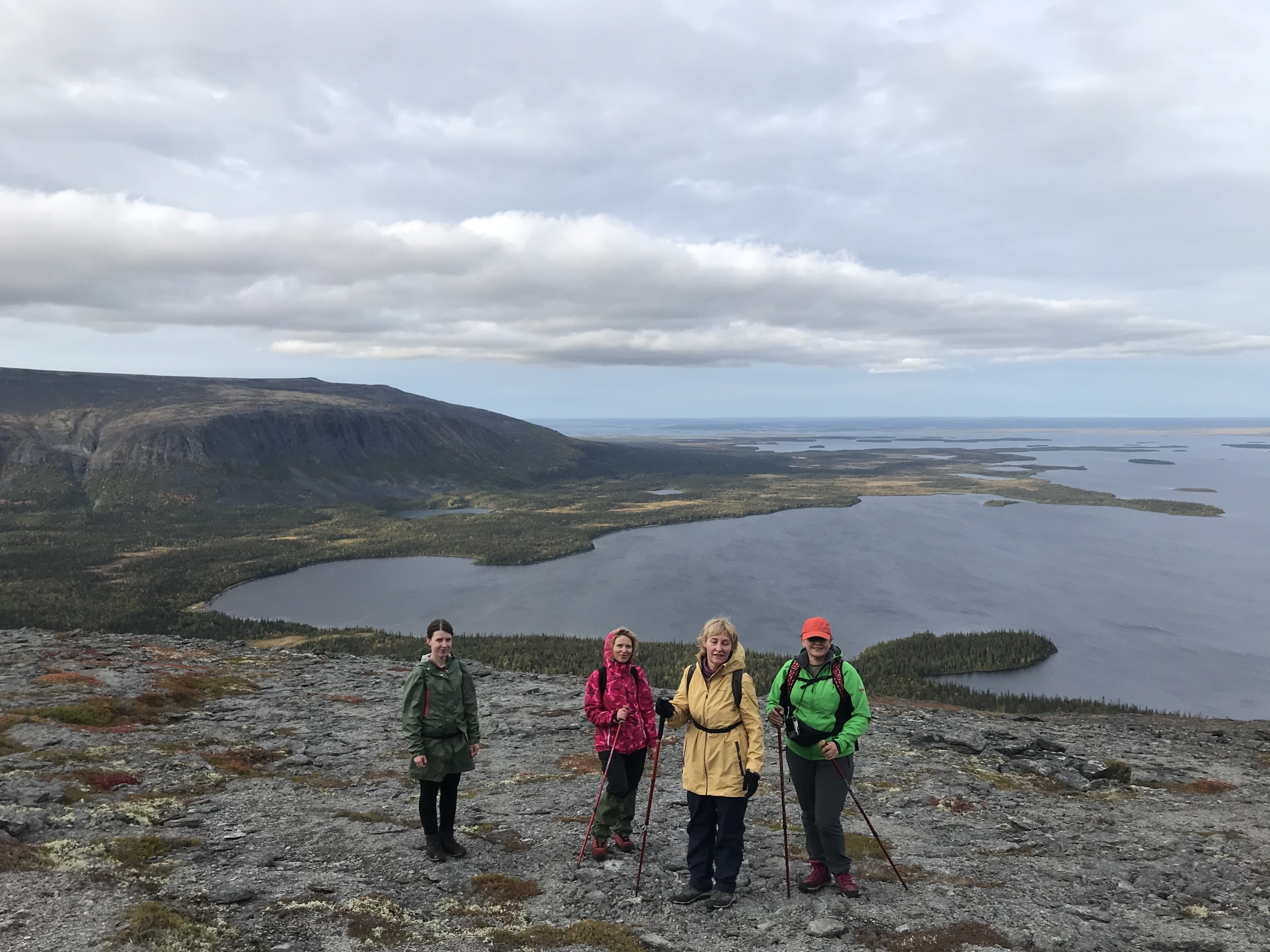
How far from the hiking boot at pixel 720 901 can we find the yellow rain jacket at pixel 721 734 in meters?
2.05

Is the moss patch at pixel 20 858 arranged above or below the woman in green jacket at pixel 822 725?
below

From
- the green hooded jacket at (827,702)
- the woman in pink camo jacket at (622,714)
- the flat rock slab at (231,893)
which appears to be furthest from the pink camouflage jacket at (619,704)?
the flat rock slab at (231,893)

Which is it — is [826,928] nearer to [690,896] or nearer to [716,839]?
[716,839]

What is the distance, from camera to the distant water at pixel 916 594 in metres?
74.5

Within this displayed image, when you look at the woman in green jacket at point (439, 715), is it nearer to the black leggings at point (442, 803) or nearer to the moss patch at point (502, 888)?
the black leggings at point (442, 803)

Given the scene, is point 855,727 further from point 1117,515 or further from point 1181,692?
point 1117,515

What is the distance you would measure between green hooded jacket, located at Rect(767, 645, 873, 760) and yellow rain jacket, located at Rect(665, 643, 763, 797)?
1.55 ft

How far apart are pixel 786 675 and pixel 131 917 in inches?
381

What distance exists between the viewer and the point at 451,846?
12211 mm

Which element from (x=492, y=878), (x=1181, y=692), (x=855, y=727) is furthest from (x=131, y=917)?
(x=1181, y=692)

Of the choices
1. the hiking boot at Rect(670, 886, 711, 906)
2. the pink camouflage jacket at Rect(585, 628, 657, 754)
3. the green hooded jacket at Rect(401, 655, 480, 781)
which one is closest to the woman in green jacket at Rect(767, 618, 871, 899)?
the hiking boot at Rect(670, 886, 711, 906)

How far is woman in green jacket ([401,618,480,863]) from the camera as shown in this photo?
10.7 meters

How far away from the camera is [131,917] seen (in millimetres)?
9406

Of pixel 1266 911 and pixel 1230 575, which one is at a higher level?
pixel 1266 911
